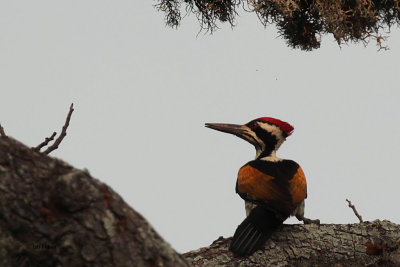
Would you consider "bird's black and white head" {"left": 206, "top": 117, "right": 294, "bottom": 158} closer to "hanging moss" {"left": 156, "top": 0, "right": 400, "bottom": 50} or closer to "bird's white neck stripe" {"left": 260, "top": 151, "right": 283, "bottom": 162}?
"bird's white neck stripe" {"left": 260, "top": 151, "right": 283, "bottom": 162}

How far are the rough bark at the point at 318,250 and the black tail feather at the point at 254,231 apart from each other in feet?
0.16

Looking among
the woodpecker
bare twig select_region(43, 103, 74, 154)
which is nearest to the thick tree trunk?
Answer: bare twig select_region(43, 103, 74, 154)

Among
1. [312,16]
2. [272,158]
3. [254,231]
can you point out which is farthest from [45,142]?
[312,16]

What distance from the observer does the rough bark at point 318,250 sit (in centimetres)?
378

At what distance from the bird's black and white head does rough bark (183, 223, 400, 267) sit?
1.18 m

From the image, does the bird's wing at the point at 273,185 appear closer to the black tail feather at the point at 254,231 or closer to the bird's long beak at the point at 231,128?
the black tail feather at the point at 254,231

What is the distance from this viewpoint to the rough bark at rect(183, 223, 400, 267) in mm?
3775

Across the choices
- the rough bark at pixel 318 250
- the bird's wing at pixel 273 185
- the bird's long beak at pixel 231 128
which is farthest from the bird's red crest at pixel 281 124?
the rough bark at pixel 318 250

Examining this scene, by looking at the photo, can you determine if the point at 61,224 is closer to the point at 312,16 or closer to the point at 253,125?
the point at 253,125

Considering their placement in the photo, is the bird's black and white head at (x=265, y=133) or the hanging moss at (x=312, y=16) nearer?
the bird's black and white head at (x=265, y=133)

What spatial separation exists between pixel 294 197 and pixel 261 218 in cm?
35

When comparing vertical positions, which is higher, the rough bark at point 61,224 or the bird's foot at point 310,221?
the bird's foot at point 310,221

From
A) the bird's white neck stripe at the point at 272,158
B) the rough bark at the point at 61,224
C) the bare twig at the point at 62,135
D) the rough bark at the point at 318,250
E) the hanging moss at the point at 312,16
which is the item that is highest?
the hanging moss at the point at 312,16

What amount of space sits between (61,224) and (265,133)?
3257mm
